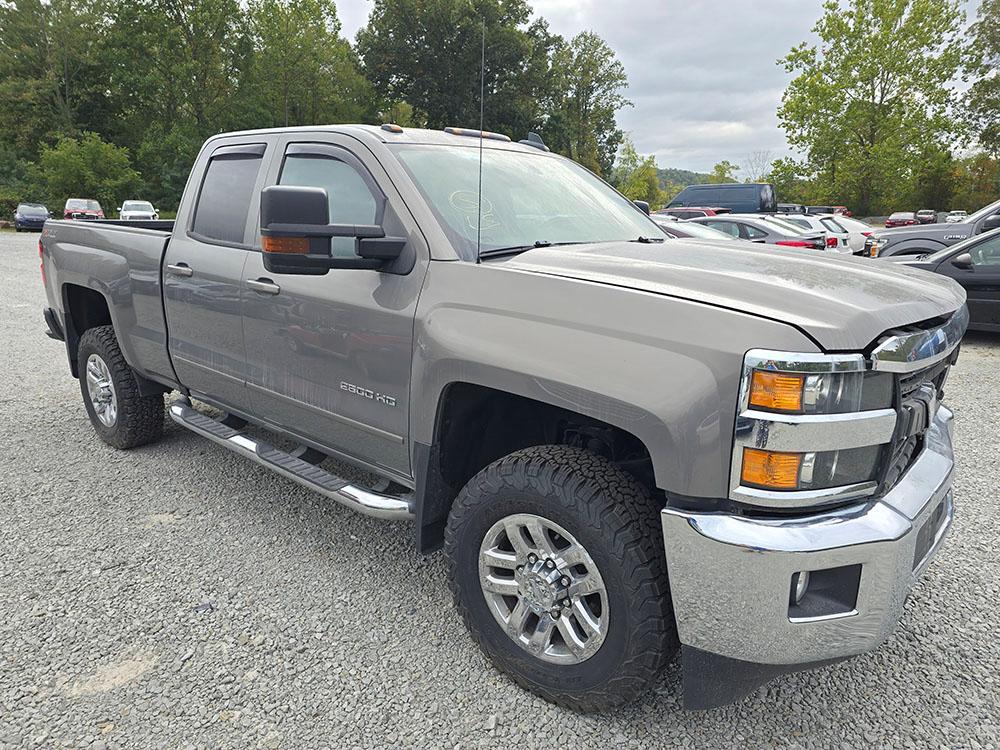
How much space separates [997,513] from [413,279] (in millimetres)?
3340

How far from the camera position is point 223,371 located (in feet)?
11.5

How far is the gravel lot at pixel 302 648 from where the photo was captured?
220cm

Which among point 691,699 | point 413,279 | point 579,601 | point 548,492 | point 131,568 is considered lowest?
point 131,568

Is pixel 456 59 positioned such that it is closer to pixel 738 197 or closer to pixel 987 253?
pixel 738 197

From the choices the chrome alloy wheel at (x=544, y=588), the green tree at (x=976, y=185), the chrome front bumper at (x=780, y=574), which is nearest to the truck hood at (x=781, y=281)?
the chrome front bumper at (x=780, y=574)

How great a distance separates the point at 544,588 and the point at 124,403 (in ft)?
10.9

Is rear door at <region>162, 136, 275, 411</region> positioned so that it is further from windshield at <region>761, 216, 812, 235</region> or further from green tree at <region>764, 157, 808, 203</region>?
green tree at <region>764, 157, 808, 203</region>

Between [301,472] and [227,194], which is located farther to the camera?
[227,194]

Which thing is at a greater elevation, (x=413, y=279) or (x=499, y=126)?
(x=499, y=126)

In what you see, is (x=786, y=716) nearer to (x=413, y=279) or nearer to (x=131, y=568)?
(x=413, y=279)

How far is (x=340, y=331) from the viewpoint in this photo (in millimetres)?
2758

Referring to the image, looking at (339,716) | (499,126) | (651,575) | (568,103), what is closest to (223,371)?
(339,716)

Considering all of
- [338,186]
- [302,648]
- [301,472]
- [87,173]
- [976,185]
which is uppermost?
[976,185]

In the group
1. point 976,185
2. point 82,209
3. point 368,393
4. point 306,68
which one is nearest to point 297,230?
point 368,393
